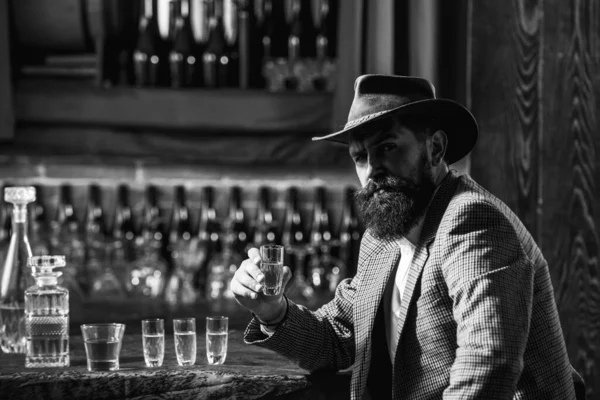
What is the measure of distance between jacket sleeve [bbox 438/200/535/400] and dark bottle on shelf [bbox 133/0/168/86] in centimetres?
264

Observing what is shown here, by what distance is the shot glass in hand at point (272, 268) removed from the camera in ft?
7.11

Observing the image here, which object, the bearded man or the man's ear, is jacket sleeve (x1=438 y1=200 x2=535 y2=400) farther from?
the man's ear

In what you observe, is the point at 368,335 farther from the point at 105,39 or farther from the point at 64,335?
the point at 105,39

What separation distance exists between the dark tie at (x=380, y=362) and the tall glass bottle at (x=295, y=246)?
1.66 m

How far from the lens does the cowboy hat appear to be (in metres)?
2.23

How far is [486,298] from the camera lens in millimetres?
1963

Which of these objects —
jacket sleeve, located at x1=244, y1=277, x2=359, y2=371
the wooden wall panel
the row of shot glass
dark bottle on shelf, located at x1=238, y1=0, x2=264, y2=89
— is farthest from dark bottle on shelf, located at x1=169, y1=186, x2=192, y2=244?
the row of shot glass

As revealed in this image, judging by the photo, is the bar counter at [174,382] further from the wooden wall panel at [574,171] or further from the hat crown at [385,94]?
the wooden wall panel at [574,171]

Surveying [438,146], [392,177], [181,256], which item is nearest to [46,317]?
[392,177]

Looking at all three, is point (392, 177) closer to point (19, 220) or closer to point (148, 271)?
point (19, 220)

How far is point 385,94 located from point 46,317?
88 cm

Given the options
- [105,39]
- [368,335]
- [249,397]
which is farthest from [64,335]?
[105,39]

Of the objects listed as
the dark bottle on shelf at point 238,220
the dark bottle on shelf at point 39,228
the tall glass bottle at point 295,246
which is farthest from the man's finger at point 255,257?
the dark bottle on shelf at point 238,220

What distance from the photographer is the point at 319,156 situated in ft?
14.1
